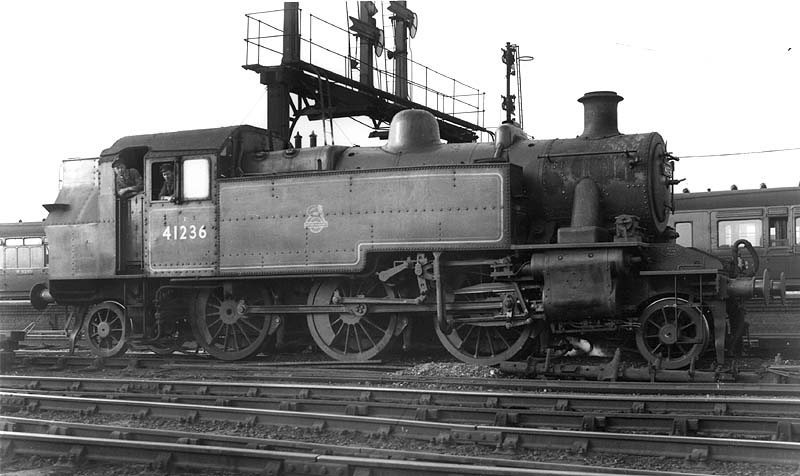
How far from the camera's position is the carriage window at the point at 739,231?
658 inches

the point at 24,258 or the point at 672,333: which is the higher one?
the point at 24,258

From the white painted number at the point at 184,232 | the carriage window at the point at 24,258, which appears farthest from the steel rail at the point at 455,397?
the carriage window at the point at 24,258

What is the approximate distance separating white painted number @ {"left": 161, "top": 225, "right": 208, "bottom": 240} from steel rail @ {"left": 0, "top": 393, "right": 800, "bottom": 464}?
12.8 feet

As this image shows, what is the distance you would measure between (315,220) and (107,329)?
3.80 meters

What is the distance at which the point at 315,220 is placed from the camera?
11.2 meters

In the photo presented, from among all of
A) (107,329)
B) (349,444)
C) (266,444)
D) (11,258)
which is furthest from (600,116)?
(11,258)

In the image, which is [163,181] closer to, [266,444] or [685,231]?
[266,444]

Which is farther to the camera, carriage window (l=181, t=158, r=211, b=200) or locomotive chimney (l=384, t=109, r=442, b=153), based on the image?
carriage window (l=181, t=158, r=211, b=200)

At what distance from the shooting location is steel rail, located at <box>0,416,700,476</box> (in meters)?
5.27

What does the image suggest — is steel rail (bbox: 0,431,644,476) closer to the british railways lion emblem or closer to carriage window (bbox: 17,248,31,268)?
the british railways lion emblem

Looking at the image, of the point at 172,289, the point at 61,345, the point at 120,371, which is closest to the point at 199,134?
the point at 172,289

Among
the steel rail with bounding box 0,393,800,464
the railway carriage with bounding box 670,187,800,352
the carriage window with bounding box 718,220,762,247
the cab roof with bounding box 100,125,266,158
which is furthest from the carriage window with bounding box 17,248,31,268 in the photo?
the carriage window with bounding box 718,220,762,247

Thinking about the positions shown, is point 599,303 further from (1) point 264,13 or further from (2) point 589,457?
(1) point 264,13

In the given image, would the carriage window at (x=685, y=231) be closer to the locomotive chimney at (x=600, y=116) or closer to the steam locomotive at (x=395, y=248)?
the steam locomotive at (x=395, y=248)
